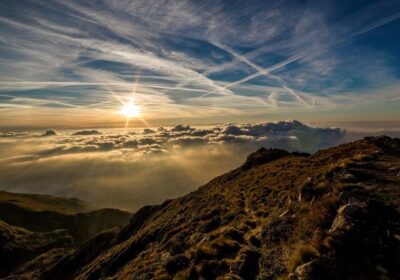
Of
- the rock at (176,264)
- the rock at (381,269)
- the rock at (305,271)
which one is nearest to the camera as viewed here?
the rock at (381,269)

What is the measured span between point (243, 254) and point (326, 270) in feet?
28.2

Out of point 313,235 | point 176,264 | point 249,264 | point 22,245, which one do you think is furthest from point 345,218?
point 22,245

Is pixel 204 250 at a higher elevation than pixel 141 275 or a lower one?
higher

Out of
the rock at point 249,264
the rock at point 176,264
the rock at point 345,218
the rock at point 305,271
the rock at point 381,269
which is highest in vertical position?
the rock at point 345,218

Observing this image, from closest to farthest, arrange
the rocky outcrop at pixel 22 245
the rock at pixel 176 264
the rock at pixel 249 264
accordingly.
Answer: the rock at pixel 249 264 < the rock at pixel 176 264 < the rocky outcrop at pixel 22 245

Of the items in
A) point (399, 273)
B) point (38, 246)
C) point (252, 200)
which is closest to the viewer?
point (399, 273)

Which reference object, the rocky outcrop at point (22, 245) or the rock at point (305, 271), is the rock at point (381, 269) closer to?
the rock at point (305, 271)

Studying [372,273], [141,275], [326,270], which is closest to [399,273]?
[372,273]

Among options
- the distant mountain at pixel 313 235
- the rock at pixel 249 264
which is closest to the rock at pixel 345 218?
the distant mountain at pixel 313 235

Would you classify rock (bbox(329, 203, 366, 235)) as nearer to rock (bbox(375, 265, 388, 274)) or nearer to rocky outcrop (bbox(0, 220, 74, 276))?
rock (bbox(375, 265, 388, 274))

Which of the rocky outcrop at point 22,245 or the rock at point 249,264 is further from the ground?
the rock at point 249,264

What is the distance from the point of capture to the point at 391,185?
21016 millimetres

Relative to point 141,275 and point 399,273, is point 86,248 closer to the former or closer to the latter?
point 141,275

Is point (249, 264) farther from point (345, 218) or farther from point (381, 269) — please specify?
point (381, 269)
